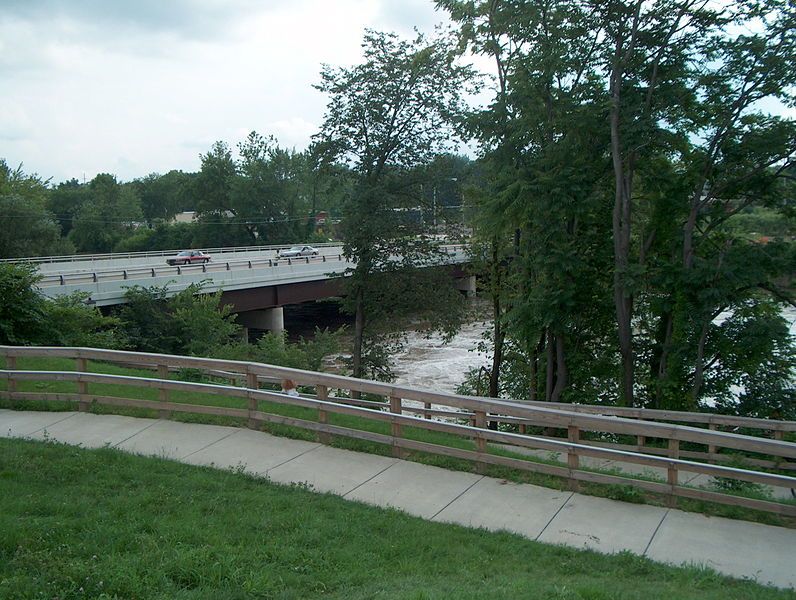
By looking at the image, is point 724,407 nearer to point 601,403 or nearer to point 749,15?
point 601,403

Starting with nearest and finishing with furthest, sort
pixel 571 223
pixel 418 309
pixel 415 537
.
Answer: pixel 415 537 < pixel 571 223 < pixel 418 309

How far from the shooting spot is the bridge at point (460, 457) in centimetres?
683

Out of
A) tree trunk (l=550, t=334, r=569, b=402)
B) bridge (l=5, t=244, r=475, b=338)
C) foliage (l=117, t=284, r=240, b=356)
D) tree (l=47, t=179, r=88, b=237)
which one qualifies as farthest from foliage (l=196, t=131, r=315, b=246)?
tree trunk (l=550, t=334, r=569, b=402)

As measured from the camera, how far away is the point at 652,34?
15.6m

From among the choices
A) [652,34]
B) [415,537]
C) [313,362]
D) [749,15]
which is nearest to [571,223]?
[652,34]

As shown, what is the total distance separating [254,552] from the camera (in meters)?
5.60

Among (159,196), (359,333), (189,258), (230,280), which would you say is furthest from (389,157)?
(159,196)

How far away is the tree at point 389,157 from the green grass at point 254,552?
14.8 m

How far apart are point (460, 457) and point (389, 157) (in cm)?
1560

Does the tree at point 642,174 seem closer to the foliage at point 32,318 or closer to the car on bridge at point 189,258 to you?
the foliage at point 32,318

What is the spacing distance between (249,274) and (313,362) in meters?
16.4

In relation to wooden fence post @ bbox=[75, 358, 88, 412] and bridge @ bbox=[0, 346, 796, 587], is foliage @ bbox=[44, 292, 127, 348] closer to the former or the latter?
bridge @ bbox=[0, 346, 796, 587]

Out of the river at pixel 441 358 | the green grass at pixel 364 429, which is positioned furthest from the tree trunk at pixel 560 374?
the green grass at pixel 364 429

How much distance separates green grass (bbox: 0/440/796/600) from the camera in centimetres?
502
